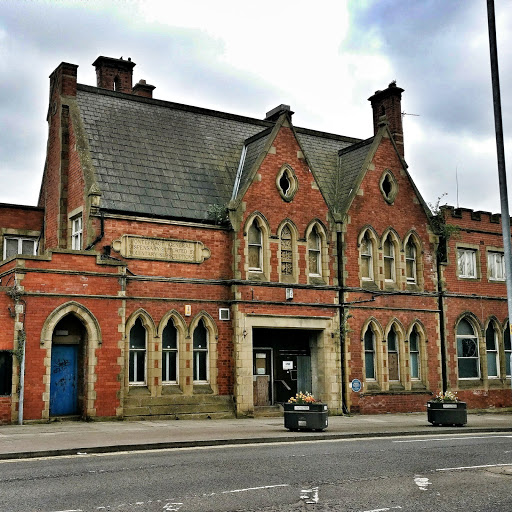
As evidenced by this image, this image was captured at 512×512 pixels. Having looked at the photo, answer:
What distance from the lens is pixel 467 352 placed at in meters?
31.8

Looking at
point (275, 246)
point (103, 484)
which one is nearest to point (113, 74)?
point (275, 246)

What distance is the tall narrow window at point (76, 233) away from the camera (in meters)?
24.7

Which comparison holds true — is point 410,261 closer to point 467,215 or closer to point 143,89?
point 467,215

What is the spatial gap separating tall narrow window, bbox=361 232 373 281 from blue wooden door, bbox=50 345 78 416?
1220 centimetres

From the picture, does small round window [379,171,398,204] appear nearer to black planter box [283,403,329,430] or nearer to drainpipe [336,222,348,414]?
drainpipe [336,222,348,414]

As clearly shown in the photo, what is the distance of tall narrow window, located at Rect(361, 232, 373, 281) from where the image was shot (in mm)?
29156

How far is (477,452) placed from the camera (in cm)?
1512

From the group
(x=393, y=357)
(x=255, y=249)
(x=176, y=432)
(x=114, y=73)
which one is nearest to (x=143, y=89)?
(x=114, y=73)

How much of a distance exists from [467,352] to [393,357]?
175 inches

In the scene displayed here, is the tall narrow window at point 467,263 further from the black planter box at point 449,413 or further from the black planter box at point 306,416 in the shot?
the black planter box at point 306,416

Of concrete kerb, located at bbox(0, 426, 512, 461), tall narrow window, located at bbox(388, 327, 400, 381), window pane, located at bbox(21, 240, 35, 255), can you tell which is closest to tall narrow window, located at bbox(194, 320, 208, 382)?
concrete kerb, located at bbox(0, 426, 512, 461)

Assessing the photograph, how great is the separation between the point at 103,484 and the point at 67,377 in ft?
40.8

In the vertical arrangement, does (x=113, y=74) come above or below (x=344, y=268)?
above

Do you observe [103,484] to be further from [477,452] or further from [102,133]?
[102,133]
